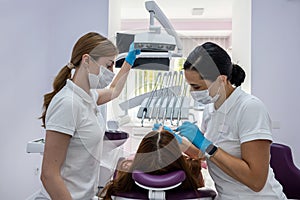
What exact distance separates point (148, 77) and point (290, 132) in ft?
6.83

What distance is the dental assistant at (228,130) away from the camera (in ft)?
2.75

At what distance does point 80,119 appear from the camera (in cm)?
93

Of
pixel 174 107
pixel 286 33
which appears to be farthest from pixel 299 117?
pixel 174 107

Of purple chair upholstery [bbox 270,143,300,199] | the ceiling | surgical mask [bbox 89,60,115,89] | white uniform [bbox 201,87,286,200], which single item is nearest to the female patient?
white uniform [bbox 201,87,286,200]

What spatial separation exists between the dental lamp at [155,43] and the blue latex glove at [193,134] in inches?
7.3

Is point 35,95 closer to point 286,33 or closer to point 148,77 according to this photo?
point 148,77

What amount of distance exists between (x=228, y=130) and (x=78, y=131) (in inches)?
20.2

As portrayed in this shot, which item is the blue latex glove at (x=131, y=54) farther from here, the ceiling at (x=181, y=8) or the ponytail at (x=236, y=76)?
the ceiling at (x=181, y=8)

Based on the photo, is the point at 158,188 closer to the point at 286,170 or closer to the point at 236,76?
the point at 236,76

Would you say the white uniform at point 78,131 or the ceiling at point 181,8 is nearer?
the white uniform at point 78,131

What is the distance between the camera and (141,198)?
829 mm

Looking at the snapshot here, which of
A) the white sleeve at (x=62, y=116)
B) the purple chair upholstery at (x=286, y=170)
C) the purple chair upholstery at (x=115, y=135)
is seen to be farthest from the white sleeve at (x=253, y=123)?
the purple chair upholstery at (x=286, y=170)

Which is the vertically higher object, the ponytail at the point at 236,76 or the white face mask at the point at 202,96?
the ponytail at the point at 236,76

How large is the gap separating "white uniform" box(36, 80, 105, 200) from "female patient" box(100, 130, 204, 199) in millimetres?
121
